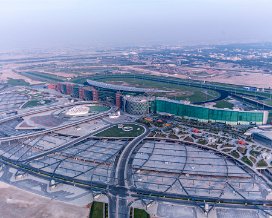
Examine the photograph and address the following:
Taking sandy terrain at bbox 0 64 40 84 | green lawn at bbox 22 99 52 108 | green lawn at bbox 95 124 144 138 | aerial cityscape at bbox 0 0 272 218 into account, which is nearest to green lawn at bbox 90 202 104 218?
aerial cityscape at bbox 0 0 272 218

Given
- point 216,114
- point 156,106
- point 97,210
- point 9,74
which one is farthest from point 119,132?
point 9,74

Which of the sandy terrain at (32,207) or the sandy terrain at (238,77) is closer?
the sandy terrain at (32,207)

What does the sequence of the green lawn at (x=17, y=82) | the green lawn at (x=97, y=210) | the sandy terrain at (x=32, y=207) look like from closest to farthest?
1. the green lawn at (x=97, y=210)
2. the sandy terrain at (x=32, y=207)
3. the green lawn at (x=17, y=82)

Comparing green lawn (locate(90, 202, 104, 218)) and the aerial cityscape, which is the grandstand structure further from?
green lawn (locate(90, 202, 104, 218))

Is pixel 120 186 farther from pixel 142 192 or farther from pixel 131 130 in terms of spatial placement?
pixel 131 130

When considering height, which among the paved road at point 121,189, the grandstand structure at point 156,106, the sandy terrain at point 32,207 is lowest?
the sandy terrain at point 32,207

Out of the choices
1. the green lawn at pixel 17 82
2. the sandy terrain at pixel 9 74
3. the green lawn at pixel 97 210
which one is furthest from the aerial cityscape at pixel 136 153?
the sandy terrain at pixel 9 74

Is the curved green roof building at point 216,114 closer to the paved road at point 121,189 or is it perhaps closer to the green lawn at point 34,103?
the paved road at point 121,189
